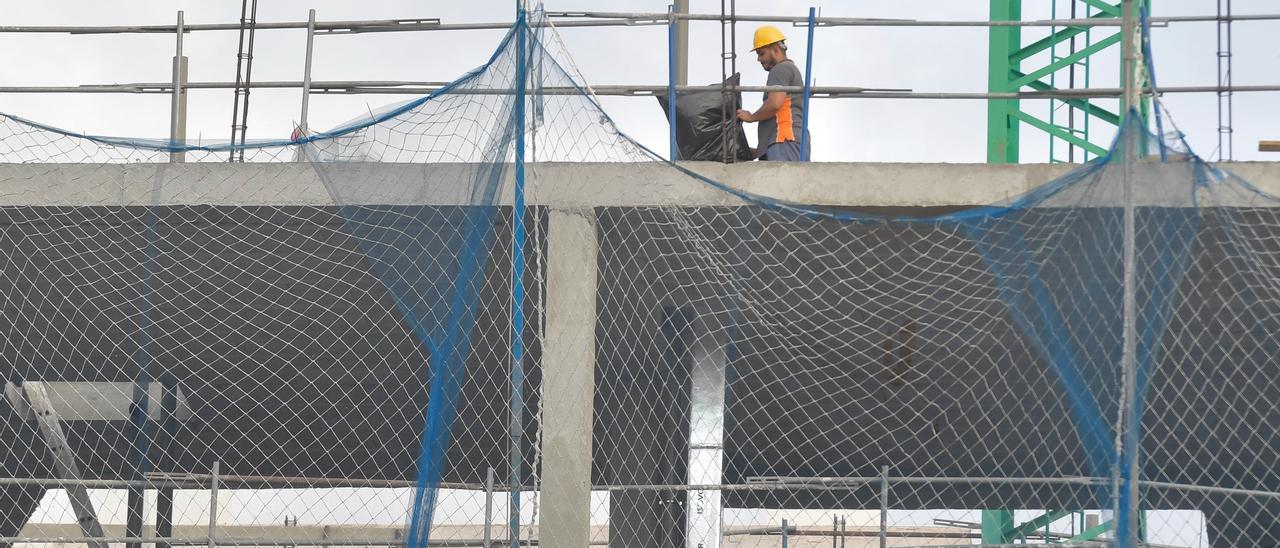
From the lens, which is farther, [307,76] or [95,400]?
[95,400]

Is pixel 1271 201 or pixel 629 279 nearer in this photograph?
pixel 1271 201

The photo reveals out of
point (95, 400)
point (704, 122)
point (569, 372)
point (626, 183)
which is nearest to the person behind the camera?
point (626, 183)

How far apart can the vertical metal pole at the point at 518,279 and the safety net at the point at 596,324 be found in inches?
0.8

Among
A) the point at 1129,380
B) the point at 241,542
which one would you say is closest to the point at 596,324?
the point at 241,542

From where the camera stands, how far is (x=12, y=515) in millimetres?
14039

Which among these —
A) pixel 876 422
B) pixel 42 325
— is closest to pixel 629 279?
pixel 876 422

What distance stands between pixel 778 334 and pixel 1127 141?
144 inches

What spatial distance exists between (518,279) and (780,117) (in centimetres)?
303

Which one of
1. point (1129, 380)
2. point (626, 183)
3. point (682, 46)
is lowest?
point (1129, 380)

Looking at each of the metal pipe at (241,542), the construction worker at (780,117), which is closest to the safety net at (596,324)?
the metal pipe at (241,542)

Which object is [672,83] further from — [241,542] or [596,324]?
[241,542]

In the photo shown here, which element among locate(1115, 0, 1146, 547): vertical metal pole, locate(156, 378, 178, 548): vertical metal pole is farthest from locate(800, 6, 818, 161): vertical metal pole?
locate(156, 378, 178, 548): vertical metal pole

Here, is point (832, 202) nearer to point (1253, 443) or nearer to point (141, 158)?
point (141, 158)

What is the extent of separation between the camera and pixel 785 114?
29.9 feet
